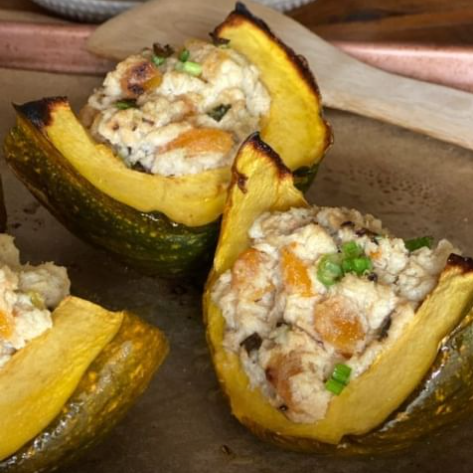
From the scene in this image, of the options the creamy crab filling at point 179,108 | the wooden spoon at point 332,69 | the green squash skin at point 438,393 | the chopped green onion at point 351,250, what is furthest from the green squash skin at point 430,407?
the wooden spoon at point 332,69

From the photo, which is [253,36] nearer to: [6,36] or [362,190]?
[362,190]

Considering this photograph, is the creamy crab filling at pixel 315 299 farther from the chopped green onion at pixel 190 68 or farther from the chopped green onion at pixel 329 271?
the chopped green onion at pixel 190 68

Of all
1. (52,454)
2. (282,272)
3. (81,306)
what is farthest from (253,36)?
(52,454)

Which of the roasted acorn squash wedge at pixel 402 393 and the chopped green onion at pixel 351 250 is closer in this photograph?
the roasted acorn squash wedge at pixel 402 393

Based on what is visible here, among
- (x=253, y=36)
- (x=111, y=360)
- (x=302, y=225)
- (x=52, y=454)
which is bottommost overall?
(x=52, y=454)

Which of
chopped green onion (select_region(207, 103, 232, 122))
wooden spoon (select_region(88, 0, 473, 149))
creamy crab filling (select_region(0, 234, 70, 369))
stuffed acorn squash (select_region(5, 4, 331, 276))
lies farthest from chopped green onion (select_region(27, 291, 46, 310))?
wooden spoon (select_region(88, 0, 473, 149))

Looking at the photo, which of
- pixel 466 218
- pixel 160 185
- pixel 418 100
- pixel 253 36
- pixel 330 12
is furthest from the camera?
pixel 330 12

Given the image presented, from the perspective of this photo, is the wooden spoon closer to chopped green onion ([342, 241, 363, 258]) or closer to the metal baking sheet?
the metal baking sheet
